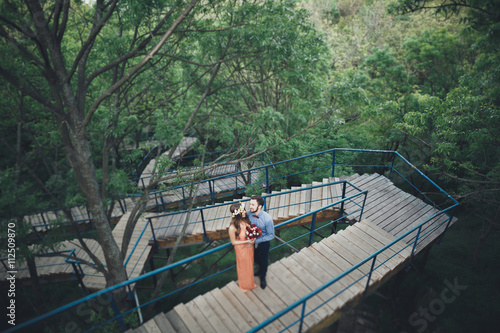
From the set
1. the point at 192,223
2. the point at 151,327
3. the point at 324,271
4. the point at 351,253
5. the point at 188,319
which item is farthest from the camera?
the point at 192,223

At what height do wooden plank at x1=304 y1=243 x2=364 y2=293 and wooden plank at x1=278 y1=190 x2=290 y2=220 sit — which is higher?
wooden plank at x1=304 y1=243 x2=364 y2=293

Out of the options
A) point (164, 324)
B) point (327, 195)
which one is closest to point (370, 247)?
point (327, 195)

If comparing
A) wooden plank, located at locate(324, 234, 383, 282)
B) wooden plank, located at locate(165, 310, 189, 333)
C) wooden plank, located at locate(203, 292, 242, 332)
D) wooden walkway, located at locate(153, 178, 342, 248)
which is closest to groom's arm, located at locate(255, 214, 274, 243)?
wooden plank, located at locate(203, 292, 242, 332)

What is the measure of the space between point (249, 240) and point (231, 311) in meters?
1.13

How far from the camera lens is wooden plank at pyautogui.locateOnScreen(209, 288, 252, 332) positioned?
3.93 metres

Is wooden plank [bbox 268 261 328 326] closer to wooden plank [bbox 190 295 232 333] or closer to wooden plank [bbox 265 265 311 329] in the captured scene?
wooden plank [bbox 265 265 311 329]

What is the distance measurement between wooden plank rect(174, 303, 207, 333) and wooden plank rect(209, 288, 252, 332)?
1.27ft

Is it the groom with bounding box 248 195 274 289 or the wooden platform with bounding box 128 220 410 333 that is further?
the groom with bounding box 248 195 274 289

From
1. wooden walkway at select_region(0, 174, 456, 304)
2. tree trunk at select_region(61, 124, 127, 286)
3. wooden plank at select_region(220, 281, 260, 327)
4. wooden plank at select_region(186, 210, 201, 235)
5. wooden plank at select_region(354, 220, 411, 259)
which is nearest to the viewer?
wooden plank at select_region(220, 281, 260, 327)

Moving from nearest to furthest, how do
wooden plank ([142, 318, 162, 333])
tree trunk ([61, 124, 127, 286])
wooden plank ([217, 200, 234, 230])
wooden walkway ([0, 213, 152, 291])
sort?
wooden plank ([142, 318, 162, 333])
tree trunk ([61, 124, 127, 286])
wooden plank ([217, 200, 234, 230])
wooden walkway ([0, 213, 152, 291])

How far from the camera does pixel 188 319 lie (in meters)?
4.03

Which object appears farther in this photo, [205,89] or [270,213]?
[205,89]

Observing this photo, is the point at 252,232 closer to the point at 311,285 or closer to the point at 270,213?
the point at 311,285

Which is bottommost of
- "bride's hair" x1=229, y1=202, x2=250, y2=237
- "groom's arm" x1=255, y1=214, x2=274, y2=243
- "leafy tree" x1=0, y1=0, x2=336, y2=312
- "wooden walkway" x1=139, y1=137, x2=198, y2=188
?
"wooden walkway" x1=139, y1=137, x2=198, y2=188
